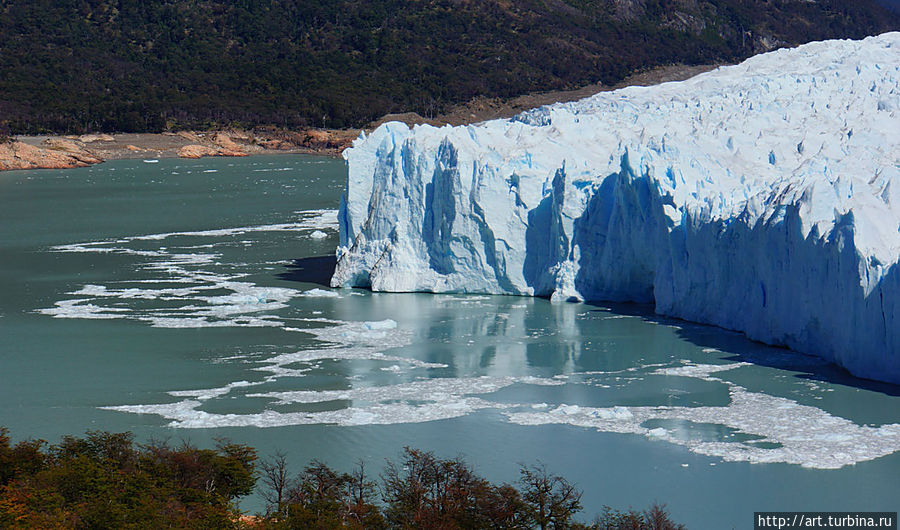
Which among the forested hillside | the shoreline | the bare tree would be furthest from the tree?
the forested hillside

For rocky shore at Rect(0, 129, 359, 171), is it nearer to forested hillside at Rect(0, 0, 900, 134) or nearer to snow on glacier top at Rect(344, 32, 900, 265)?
forested hillside at Rect(0, 0, 900, 134)

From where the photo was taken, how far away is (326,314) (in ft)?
66.9

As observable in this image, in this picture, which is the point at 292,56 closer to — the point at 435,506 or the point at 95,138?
the point at 95,138

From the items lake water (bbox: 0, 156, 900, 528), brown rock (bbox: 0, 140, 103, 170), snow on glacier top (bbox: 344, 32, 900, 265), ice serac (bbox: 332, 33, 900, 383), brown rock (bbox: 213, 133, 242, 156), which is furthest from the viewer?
brown rock (bbox: 213, 133, 242, 156)

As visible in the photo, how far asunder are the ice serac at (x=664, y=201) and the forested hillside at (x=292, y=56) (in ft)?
185

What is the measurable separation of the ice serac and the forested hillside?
56394 mm

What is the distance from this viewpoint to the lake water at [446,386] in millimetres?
12516

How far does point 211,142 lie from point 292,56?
18083 millimetres

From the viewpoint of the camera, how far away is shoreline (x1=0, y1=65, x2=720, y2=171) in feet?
204

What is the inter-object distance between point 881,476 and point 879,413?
212 centimetres

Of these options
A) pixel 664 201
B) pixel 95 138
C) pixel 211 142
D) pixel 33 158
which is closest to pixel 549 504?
pixel 664 201

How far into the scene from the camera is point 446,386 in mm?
15867

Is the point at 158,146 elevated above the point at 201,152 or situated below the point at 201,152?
above

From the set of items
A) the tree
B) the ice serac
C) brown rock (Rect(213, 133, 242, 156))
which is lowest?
the tree
